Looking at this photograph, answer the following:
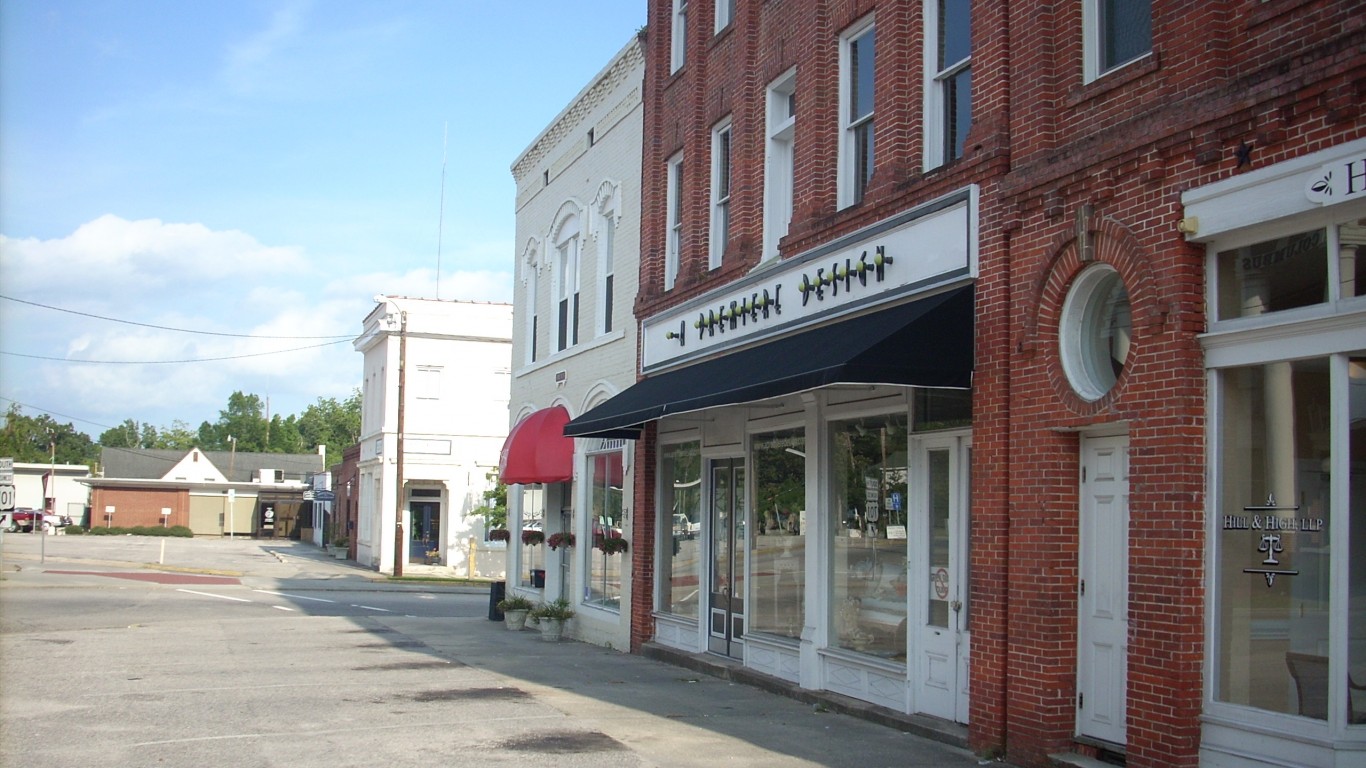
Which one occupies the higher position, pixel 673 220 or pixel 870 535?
pixel 673 220

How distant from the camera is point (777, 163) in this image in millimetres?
14945

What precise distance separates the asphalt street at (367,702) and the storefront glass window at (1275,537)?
268 cm

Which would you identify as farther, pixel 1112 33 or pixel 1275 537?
pixel 1112 33

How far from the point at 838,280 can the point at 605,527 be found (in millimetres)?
8525

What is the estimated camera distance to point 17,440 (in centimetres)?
9881

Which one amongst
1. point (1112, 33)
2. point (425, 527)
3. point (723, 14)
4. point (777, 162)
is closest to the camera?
point (1112, 33)

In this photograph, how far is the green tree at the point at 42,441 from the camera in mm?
98188

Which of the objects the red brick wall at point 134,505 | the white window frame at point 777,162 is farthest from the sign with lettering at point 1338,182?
the red brick wall at point 134,505

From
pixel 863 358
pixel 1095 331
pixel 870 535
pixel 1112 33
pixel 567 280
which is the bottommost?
pixel 870 535

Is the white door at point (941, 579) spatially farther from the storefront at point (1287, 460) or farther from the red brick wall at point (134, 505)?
the red brick wall at point (134, 505)

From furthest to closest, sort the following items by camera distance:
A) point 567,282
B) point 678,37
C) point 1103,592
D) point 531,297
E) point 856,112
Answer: point 531,297, point 567,282, point 678,37, point 856,112, point 1103,592


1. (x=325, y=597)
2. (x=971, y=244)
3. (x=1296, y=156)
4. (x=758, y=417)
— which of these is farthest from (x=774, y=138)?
(x=325, y=597)

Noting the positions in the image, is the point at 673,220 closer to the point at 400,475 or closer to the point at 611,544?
the point at 611,544

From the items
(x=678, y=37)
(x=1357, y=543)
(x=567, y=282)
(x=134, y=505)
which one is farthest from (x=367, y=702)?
(x=134, y=505)
